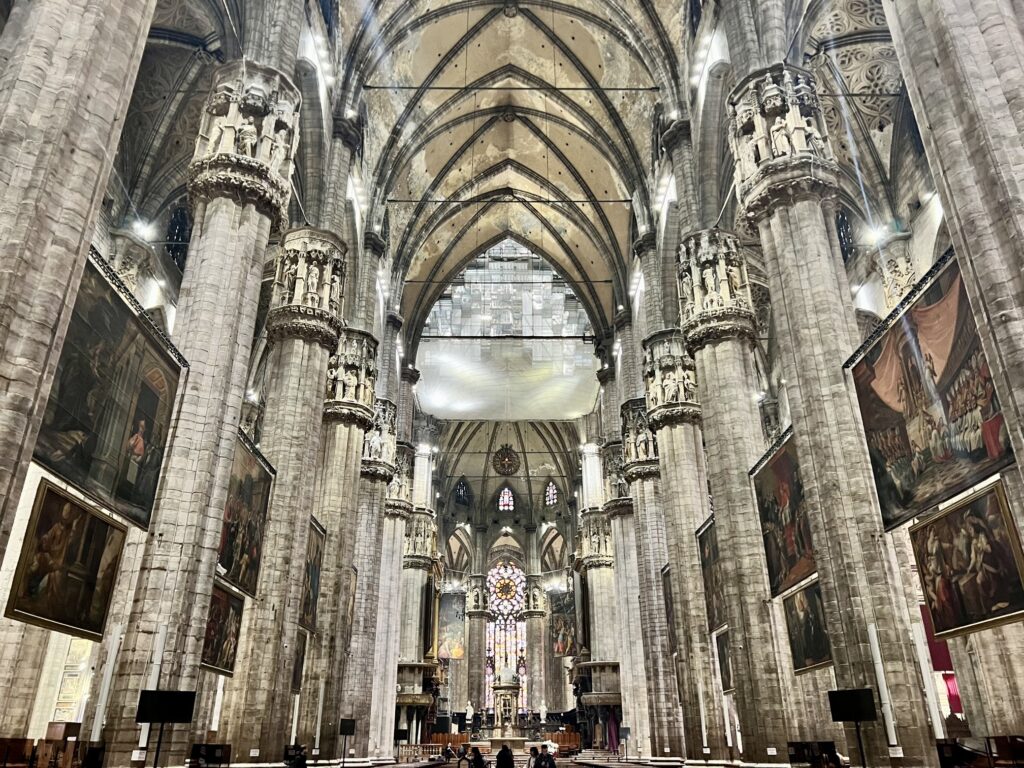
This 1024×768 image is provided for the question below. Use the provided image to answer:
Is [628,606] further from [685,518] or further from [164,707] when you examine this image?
[164,707]

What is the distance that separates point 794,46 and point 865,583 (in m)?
9.62

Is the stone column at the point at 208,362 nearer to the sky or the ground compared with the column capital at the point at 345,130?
nearer to the ground

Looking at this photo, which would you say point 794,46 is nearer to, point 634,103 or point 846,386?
point 846,386

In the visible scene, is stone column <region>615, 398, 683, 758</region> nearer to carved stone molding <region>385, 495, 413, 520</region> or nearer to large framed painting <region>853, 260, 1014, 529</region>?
carved stone molding <region>385, 495, 413, 520</region>

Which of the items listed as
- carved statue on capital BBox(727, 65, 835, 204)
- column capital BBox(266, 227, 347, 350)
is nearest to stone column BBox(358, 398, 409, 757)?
column capital BBox(266, 227, 347, 350)

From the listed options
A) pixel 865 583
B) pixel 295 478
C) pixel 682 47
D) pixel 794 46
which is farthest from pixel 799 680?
pixel 682 47

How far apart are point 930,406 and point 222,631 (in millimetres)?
10216

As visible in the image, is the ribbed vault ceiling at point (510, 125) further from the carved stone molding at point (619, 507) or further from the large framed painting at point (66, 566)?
the large framed painting at point (66, 566)

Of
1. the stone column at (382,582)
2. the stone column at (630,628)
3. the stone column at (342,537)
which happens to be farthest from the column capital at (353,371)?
the stone column at (630,628)

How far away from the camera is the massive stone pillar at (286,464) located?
1266 cm

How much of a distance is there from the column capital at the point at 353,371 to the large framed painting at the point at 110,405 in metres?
9.25

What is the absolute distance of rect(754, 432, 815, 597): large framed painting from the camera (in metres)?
11.8

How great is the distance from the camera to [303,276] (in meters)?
15.8

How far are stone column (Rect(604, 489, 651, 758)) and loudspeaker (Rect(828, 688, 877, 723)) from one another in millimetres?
15933
